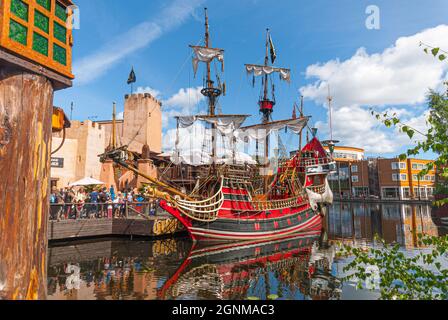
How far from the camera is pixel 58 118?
3756 mm

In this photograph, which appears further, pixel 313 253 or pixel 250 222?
pixel 250 222

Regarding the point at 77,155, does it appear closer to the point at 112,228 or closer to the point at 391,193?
the point at 112,228

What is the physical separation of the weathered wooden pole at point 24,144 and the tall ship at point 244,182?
12.9 m

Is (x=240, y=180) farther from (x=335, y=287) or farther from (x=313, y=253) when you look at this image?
(x=335, y=287)

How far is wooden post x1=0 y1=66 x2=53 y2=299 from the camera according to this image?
101 inches

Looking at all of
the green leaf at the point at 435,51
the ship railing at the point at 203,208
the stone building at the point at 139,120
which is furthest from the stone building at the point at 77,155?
the green leaf at the point at 435,51

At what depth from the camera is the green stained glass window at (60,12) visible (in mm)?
3236

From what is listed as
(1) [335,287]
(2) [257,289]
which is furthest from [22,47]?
(1) [335,287]

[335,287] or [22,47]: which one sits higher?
[22,47]

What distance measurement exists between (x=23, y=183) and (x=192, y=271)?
1086 centimetres

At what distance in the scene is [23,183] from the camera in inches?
105

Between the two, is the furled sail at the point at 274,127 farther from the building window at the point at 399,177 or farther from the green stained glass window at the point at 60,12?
the building window at the point at 399,177

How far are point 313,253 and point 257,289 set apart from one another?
8.21m

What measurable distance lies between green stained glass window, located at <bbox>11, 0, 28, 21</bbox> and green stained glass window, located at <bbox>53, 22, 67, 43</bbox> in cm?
32
